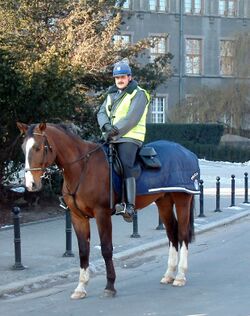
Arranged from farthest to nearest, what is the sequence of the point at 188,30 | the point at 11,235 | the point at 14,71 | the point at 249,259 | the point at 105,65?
1. the point at 188,30
2. the point at 105,65
3. the point at 14,71
4. the point at 11,235
5. the point at 249,259

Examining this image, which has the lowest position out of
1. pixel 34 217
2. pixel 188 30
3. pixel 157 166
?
pixel 34 217

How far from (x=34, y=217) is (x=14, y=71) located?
382 cm

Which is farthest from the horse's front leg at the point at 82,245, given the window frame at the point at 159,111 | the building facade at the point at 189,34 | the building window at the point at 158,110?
the building window at the point at 158,110

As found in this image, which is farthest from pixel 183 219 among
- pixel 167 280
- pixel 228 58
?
pixel 228 58

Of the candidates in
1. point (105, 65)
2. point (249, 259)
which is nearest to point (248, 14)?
point (105, 65)

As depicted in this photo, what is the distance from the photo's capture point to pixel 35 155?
7.93 meters

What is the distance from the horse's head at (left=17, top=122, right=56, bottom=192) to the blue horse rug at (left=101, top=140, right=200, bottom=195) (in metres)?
1.07

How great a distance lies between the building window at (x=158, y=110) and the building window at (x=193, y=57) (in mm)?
4080

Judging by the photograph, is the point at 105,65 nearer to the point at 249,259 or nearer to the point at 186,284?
the point at 249,259

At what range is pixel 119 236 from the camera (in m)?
14.1

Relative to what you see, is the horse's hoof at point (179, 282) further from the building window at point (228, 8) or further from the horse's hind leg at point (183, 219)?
the building window at point (228, 8)

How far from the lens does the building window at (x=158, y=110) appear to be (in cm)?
6078

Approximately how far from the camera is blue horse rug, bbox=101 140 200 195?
9.07 m

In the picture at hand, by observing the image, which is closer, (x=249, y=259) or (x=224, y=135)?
(x=249, y=259)
